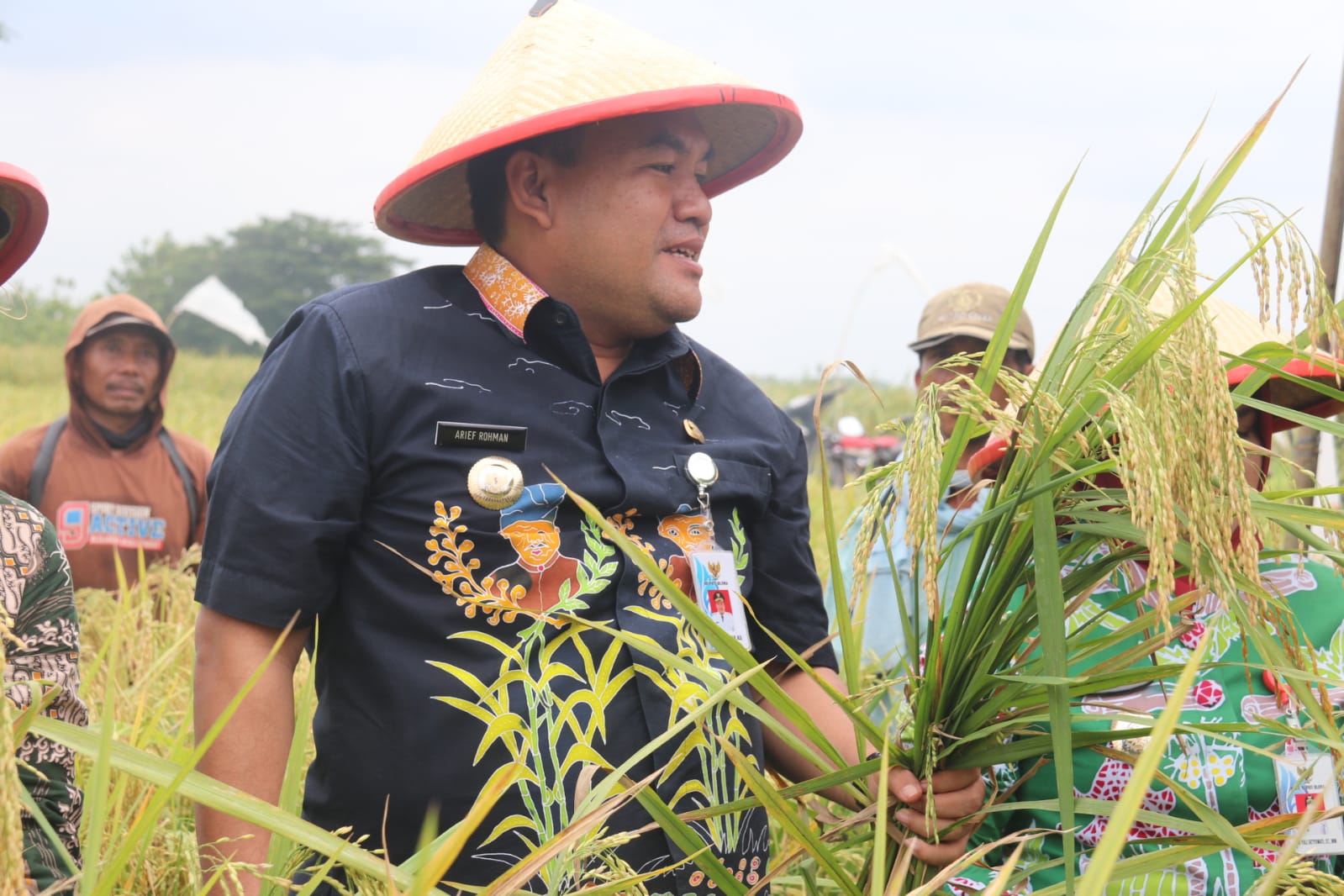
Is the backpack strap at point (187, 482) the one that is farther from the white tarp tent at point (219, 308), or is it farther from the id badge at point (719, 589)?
the white tarp tent at point (219, 308)

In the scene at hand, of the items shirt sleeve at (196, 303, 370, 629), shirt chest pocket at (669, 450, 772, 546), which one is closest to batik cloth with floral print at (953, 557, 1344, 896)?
shirt chest pocket at (669, 450, 772, 546)

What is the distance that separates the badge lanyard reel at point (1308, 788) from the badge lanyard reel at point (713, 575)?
2.26 ft

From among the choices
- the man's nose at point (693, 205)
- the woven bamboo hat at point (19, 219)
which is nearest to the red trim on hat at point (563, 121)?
the man's nose at point (693, 205)

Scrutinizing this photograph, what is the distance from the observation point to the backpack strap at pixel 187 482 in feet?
15.5

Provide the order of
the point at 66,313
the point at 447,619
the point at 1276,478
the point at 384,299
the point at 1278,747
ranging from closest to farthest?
the point at 447,619 < the point at 384,299 < the point at 1278,747 < the point at 1276,478 < the point at 66,313

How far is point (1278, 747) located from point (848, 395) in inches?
704

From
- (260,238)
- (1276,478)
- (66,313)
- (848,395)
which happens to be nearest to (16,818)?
(1276,478)

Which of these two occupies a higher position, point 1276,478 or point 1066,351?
point 1066,351

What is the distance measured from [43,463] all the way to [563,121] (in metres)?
3.43

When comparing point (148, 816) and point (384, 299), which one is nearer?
point (148, 816)

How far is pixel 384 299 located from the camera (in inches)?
70.0

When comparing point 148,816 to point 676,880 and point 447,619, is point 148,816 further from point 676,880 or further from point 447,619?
point 676,880

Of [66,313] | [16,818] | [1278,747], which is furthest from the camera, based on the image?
[66,313]

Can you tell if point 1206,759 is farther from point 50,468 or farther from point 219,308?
point 219,308
